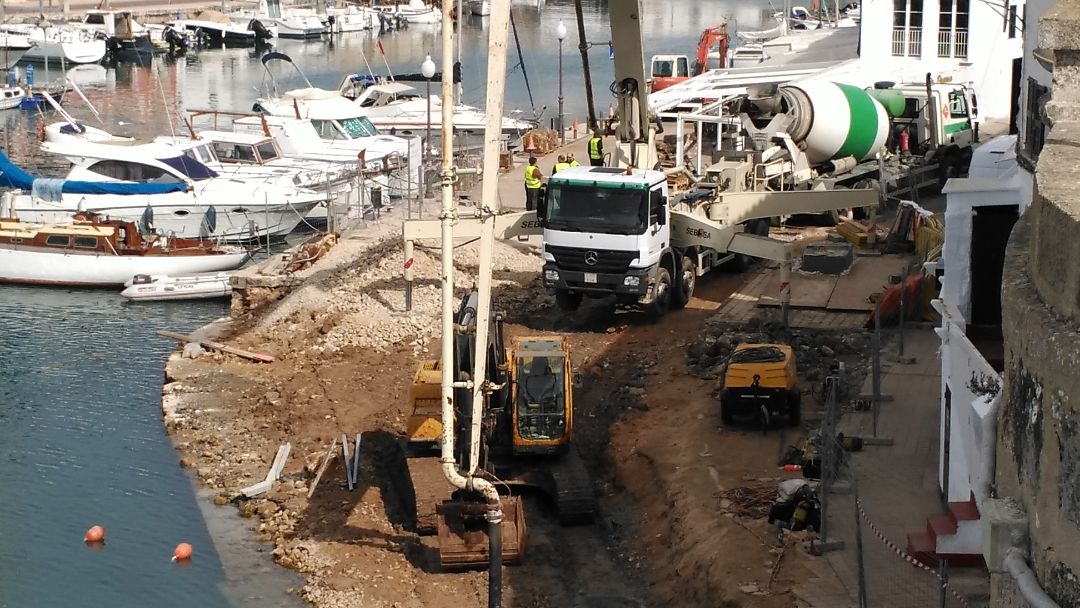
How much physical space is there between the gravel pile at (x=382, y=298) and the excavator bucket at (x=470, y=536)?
32.4ft

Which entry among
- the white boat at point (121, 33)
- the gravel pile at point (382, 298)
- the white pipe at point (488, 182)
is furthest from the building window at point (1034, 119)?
the white boat at point (121, 33)

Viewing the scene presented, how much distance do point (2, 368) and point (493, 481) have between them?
1547cm

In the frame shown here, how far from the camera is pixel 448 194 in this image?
17.6 m

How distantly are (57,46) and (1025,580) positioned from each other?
81.3 metres

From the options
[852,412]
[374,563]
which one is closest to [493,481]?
[374,563]

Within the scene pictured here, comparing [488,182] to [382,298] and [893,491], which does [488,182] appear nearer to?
[893,491]

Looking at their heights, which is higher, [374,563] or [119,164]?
[119,164]

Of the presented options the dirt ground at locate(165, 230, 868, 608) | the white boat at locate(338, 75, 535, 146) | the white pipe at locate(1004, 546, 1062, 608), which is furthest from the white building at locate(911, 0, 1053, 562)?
the white boat at locate(338, 75, 535, 146)

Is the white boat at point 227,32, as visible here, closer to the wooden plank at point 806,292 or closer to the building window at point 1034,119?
the wooden plank at point 806,292

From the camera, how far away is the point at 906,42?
147ft

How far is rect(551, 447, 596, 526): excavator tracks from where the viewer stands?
20.7 m

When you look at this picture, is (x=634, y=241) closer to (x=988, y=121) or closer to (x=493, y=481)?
(x=493, y=481)

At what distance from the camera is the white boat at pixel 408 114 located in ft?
167

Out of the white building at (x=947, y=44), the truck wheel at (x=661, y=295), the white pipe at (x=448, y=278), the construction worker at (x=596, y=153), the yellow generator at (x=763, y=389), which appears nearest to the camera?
the white pipe at (x=448, y=278)
